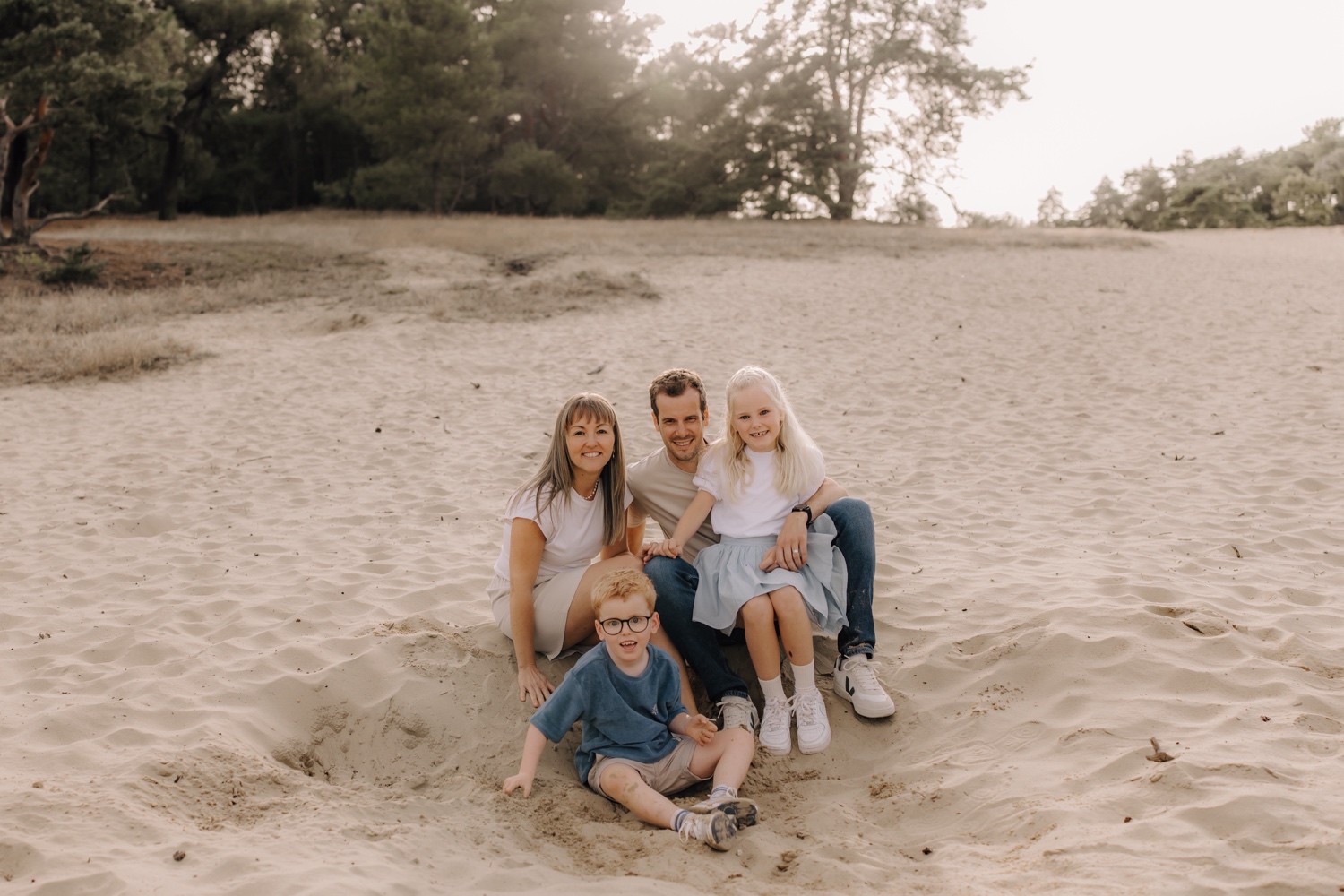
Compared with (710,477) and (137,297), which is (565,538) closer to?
(710,477)

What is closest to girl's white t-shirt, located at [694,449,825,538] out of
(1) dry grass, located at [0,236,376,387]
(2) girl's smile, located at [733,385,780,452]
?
(2) girl's smile, located at [733,385,780,452]

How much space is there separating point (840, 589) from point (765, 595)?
0.45 meters

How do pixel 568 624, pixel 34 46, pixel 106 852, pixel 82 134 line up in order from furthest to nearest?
pixel 82 134 < pixel 34 46 < pixel 568 624 < pixel 106 852

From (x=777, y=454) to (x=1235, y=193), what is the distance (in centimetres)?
4436

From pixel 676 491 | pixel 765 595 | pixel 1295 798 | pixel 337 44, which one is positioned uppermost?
pixel 337 44

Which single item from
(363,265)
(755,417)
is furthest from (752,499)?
(363,265)

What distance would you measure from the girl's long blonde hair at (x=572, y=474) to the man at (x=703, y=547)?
0.49 feet

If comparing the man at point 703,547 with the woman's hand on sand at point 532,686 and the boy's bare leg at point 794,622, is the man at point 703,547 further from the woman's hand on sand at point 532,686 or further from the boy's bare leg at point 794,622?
the woman's hand on sand at point 532,686

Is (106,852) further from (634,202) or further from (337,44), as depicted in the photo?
(337,44)

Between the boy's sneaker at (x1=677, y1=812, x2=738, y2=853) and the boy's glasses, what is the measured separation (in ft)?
2.12

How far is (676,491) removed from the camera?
13.5 feet

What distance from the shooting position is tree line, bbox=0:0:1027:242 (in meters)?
25.7

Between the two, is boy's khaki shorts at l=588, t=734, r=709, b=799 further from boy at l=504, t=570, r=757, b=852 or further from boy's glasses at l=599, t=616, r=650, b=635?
boy's glasses at l=599, t=616, r=650, b=635

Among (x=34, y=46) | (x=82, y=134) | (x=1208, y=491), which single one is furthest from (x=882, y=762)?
(x=82, y=134)
